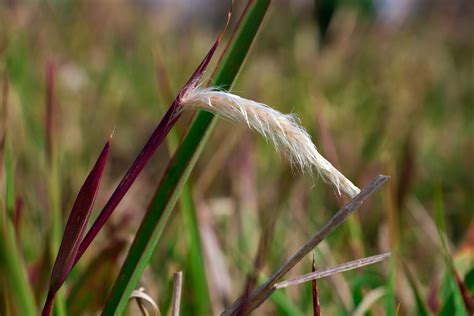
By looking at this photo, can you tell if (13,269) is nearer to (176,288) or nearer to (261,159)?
(176,288)

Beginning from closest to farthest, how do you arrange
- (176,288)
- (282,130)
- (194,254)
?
(282,130) → (176,288) → (194,254)

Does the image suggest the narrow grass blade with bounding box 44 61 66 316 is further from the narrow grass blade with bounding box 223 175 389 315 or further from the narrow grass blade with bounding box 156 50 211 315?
the narrow grass blade with bounding box 223 175 389 315

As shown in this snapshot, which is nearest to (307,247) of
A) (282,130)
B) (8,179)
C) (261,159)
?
(282,130)

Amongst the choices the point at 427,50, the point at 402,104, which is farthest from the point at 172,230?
the point at 427,50

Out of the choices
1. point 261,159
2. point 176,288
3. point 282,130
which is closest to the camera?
point 282,130

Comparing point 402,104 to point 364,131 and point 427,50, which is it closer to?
point 364,131
